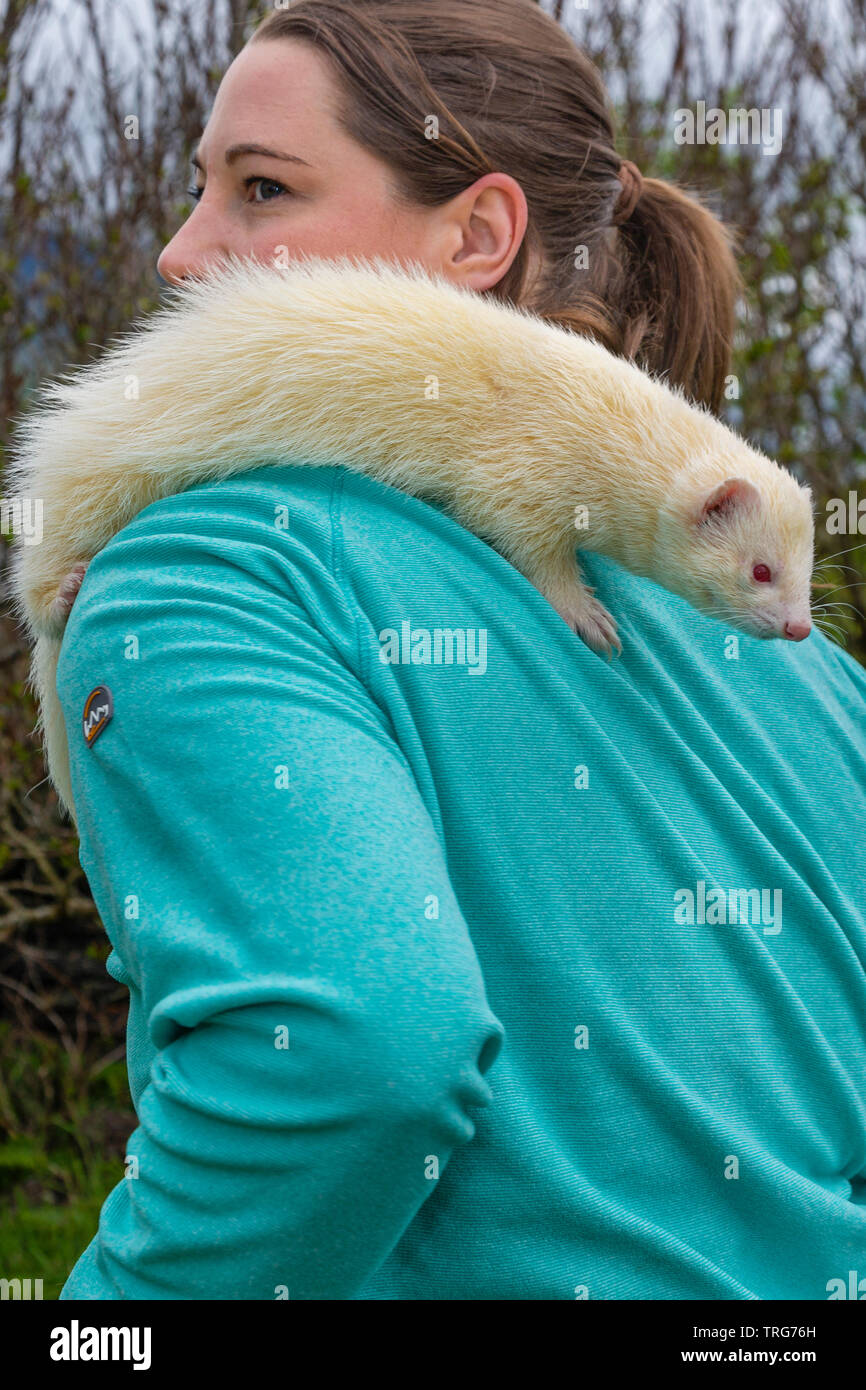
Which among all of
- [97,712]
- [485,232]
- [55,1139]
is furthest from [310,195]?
[55,1139]

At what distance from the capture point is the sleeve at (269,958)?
1019mm

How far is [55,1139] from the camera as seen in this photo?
5.02m

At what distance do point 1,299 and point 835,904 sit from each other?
4232 mm


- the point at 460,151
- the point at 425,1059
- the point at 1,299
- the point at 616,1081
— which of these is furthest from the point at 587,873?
the point at 1,299

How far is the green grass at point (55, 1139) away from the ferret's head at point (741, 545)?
11.2 ft

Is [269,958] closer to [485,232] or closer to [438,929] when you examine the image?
[438,929]

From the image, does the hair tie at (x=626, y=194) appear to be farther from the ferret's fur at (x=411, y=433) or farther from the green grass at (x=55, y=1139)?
the green grass at (x=55, y=1139)

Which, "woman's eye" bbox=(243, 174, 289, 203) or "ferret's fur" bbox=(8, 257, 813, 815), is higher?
"woman's eye" bbox=(243, 174, 289, 203)

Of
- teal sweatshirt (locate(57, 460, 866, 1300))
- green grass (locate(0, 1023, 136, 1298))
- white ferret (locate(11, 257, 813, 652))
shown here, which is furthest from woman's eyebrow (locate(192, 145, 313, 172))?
green grass (locate(0, 1023, 136, 1298))

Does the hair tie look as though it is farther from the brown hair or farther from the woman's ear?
the woman's ear

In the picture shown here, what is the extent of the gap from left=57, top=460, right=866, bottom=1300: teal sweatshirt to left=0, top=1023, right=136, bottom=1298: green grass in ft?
11.3

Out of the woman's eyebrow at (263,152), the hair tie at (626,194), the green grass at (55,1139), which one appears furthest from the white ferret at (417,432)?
the green grass at (55,1139)

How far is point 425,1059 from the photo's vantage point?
1.01 meters

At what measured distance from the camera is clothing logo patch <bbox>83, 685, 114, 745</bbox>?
1.18m
